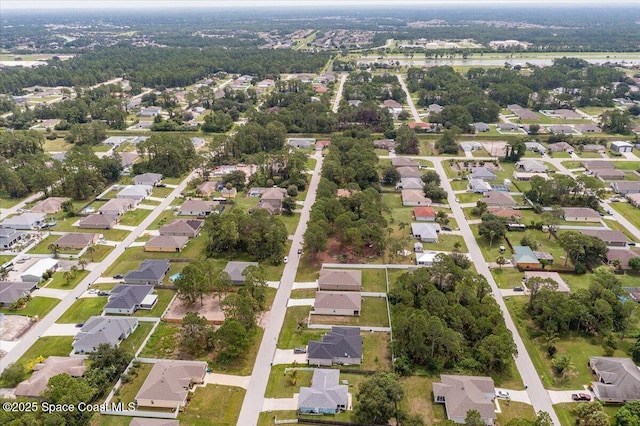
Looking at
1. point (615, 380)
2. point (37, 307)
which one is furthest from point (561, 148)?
point (37, 307)

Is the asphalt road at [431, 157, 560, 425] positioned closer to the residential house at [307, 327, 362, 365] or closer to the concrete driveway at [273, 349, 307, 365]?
the residential house at [307, 327, 362, 365]

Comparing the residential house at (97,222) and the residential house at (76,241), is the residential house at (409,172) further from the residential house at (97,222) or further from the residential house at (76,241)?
the residential house at (76,241)

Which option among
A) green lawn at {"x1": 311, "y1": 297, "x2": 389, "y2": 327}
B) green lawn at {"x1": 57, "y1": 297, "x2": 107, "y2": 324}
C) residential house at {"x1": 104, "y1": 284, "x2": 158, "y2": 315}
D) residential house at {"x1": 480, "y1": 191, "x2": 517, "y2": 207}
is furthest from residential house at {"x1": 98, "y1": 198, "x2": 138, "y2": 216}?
residential house at {"x1": 480, "y1": 191, "x2": 517, "y2": 207}

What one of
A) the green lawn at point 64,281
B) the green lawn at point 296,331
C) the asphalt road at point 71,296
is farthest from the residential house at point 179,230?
the green lawn at point 296,331

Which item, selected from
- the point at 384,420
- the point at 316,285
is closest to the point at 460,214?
the point at 316,285

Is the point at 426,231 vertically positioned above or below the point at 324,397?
above

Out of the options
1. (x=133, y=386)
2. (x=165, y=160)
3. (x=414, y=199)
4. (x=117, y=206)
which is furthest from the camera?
(x=165, y=160)

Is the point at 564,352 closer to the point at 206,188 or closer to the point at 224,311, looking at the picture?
the point at 224,311
